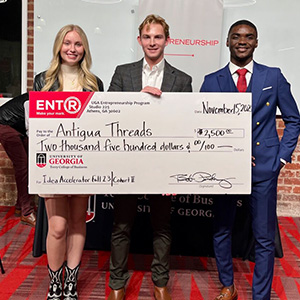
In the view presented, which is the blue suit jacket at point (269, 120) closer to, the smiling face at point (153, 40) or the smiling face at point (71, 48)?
the smiling face at point (153, 40)

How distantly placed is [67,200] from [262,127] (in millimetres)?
1145

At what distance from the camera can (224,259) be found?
213 centimetres

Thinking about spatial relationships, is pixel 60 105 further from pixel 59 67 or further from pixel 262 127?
pixel 262 127

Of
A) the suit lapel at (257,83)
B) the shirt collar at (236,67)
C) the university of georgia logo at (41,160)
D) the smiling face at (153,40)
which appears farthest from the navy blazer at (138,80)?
the university of georgia logo at (41,160)

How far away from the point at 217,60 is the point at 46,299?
8.36ft

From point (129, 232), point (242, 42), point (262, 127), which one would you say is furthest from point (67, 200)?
point (242, 42)

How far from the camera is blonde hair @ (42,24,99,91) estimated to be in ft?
6.38

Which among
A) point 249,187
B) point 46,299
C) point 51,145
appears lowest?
point 46,299

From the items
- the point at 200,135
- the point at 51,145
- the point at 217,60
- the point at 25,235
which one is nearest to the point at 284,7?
the point at 217,60

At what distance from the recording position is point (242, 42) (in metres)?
1.91

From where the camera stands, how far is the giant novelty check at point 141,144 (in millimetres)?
1888

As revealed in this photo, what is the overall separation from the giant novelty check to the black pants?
165 millimetres

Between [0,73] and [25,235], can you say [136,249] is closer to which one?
[25,235]

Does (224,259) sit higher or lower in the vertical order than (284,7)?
lower
